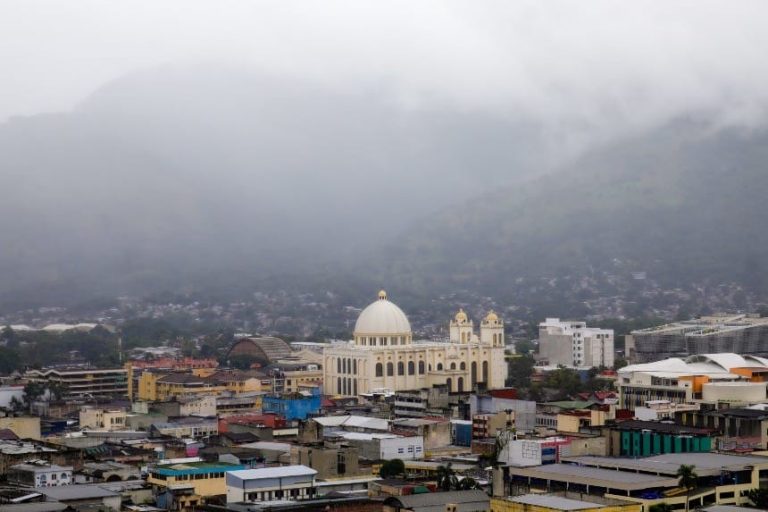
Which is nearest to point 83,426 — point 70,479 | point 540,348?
point 70,479

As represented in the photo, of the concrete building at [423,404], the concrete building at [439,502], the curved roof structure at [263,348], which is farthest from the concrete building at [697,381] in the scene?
the curved roof structure at [263,348]

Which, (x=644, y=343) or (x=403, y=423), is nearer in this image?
(x=403, y=423)

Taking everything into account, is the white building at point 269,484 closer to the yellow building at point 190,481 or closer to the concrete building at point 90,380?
the yellow building at point 190,481

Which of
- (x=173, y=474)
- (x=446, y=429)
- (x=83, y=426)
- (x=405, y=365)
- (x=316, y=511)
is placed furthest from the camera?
(x=405, y=365)

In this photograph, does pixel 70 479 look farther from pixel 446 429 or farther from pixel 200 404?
pixel 200 404

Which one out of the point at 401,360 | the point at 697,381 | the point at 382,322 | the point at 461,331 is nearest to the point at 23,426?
the point at 697,381

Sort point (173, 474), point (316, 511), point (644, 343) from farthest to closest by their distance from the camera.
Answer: point (644, 343) → point (173, 474) → point (316, 511)

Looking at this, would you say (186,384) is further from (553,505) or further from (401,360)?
(553,505)
